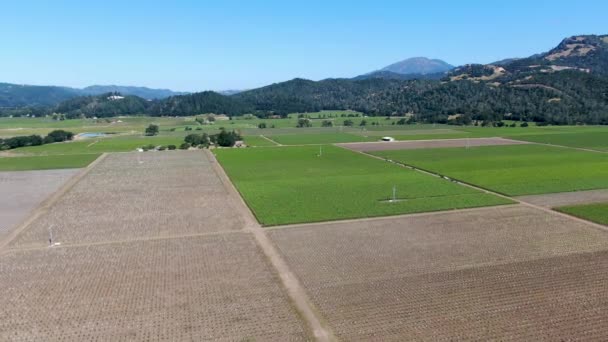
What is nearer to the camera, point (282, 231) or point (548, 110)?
point (282, 231)

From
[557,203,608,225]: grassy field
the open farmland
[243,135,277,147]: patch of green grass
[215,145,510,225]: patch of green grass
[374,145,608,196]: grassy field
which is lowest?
[557,203,608,225]: grassy field

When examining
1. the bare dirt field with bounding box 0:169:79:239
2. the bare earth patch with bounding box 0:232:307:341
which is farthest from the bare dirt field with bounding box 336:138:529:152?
the bare earth patch with bounding box 0:232:307:341

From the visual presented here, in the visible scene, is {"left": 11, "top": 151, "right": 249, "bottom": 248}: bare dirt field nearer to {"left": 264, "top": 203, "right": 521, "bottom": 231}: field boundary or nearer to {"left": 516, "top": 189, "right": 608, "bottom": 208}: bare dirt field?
{"left": 264, "top": 203, "right": 521, "bottom": 231}: field boundary

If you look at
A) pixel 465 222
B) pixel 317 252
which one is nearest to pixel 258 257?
pixel 317 252

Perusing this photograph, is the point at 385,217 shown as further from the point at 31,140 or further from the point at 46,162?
the point at 31,140

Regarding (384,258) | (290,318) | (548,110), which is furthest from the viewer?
(548,110)

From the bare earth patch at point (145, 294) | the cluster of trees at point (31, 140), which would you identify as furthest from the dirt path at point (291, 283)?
the cluster of trees at point (31, 140)

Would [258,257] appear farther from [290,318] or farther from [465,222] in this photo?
[465,222]

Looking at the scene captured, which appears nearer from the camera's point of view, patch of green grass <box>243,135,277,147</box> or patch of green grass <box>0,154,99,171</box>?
patch of green grass <box>0,154,99,171</box>
